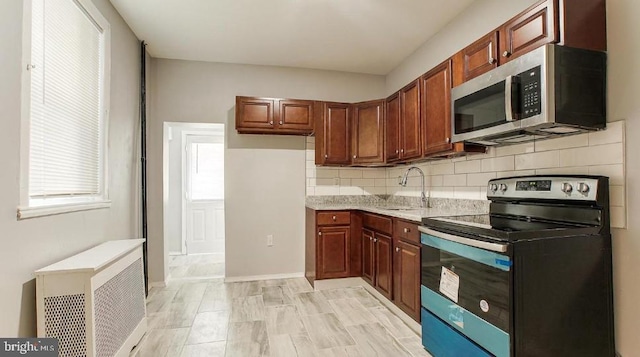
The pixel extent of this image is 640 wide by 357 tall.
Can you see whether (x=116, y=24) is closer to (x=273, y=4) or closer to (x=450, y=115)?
(x=273, y=4)

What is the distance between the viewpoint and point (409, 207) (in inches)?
139

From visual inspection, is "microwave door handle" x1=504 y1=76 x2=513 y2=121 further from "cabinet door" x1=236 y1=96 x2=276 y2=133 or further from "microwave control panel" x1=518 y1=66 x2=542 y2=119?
"cabinet door" x1=236 y1=96 x2=276 y2=133

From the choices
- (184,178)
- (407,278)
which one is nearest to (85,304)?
(407,278)

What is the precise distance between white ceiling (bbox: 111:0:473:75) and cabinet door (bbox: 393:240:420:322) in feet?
6.53

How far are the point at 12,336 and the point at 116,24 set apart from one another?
7.83 feet

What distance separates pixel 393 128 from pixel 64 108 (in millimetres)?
2761

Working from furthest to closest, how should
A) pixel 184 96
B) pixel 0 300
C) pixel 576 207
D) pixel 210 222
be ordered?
pixel 210 222 → pixel 184 96 → pixel 576 207 → pixel 0 300

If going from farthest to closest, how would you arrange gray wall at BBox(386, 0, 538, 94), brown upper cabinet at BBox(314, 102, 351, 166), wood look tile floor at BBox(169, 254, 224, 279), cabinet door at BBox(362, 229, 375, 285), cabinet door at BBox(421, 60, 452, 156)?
wood look tile floor at BBox(169, 254, 224, 279) → brown upper cabinet at BBox(314, 102, 351, 166) → cabinet door at BBox(362, 229, 375, 285) → cabinet door at BBox(421, 60, 452, 156) → gray wall at BBox(386, 0, 538, 94)

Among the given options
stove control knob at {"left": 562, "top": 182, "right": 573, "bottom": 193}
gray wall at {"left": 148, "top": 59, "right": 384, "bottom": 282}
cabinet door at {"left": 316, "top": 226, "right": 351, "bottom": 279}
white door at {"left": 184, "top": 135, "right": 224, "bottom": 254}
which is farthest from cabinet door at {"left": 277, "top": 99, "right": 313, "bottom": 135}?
stove control knob at {"left": 562, "top": 182, "right": 573, "bottom": 193}

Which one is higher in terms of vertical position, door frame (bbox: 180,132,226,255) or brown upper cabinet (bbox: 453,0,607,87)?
brown upper cabinet (bbox: 453,0,607,87)

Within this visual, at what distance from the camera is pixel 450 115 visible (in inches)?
93.8

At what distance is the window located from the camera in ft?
5.34

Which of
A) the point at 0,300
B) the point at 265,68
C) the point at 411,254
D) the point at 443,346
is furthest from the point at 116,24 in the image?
the point at 443,346

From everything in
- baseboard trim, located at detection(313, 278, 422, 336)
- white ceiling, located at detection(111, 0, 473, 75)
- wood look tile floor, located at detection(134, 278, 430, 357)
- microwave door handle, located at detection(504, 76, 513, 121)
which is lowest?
wood look tile floor, located at detection(134, 278, 430, 357)
